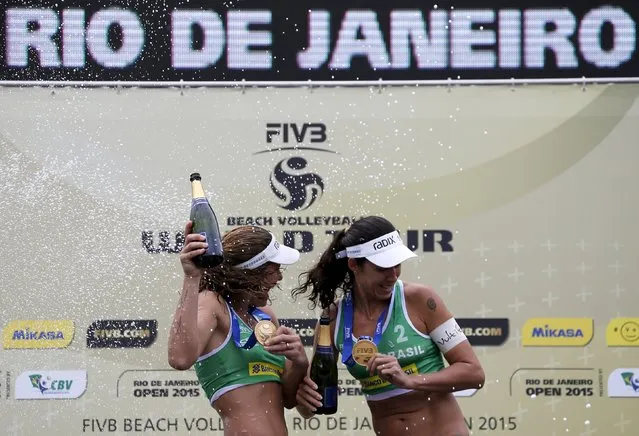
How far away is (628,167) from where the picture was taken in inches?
252

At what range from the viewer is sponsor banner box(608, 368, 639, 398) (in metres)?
6.32

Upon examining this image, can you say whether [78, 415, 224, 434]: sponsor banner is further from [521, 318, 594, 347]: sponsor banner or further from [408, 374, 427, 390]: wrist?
[408, 374, 427, 390]: wrist

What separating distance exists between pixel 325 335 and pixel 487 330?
2183mm

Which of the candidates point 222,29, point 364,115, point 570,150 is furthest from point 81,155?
point 570,150

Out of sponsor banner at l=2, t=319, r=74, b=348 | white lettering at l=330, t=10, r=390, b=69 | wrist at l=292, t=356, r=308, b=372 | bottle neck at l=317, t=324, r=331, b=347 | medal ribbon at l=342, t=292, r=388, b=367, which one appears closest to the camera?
wrist at l=292, t=356, r=308, b=372

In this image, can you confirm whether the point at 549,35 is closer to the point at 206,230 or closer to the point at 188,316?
the point at 206,230

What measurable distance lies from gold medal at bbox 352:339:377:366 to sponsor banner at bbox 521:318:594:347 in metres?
2.38

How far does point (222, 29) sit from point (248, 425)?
3.02 metres

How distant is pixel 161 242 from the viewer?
6.36 meters

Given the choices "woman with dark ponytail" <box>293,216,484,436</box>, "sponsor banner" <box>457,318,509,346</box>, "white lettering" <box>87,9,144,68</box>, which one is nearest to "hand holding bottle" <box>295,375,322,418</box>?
"woman with dark ponytail" <box>293,216,484,436</box>

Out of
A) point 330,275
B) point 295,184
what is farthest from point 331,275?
point 295,184

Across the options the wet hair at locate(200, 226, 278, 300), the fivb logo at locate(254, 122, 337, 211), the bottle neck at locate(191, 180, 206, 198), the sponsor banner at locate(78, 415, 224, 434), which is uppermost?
the fivb logo at locate(254, 122, 337, 211)

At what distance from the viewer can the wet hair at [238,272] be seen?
4.14 m

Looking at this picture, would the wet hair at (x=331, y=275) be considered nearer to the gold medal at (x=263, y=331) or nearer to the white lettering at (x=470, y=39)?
the gold medal at (x=263, y=331)
